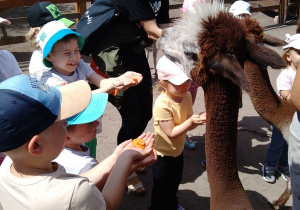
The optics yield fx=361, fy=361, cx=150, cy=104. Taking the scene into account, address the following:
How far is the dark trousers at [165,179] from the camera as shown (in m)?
2.74

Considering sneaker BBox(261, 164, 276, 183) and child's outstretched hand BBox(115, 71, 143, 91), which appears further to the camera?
sneaker BBox(261, 164, 276, 183)

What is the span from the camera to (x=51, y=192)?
Answer: 4.04 feet

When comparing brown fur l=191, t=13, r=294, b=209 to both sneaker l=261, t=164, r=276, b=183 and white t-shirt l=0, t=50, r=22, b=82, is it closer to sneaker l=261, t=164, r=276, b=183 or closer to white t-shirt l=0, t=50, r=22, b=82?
white t-shirt l=0, t=50, r=22, b=82

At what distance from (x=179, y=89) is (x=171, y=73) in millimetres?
139

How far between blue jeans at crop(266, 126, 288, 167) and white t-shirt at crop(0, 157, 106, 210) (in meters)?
2.57

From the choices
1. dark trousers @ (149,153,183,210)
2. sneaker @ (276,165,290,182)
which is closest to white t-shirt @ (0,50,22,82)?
dark trousers @ (149,153,183,210)

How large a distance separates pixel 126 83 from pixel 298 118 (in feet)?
3.53

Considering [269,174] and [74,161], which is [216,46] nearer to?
[74,161]

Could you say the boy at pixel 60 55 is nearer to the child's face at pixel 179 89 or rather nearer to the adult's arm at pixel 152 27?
the child's face at pixel 179 89

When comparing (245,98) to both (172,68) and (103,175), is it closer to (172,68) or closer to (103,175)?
(172,68)

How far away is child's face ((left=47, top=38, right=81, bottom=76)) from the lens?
252cm

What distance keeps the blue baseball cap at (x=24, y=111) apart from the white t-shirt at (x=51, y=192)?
6.0 inches

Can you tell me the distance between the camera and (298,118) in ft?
6.84

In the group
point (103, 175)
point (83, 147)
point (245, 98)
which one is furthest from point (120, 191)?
point (245, 98)
